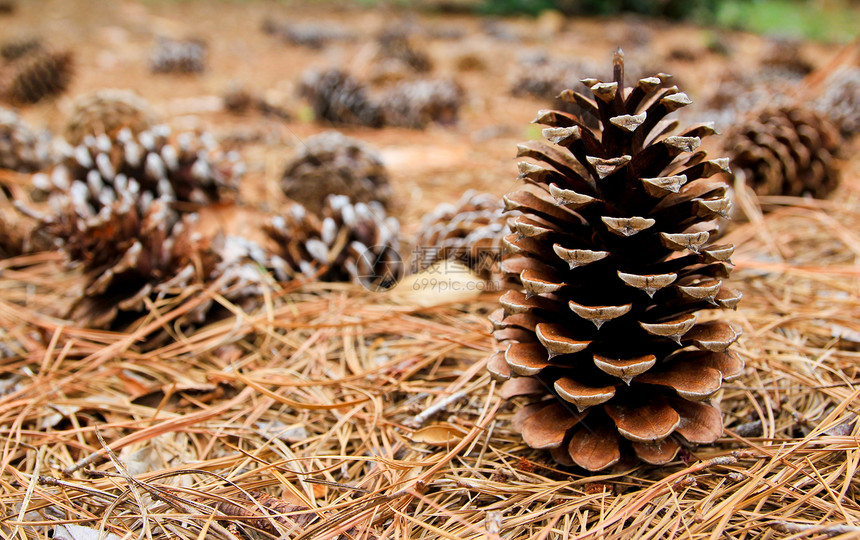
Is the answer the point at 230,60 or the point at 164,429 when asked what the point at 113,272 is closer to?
the point at 164,429

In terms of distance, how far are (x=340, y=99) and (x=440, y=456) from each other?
3.01m

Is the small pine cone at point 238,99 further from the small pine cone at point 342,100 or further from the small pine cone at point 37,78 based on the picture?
the small pine cone at point 37,78

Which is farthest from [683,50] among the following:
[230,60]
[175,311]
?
[175,311]

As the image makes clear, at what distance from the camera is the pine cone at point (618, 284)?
2.81 feet

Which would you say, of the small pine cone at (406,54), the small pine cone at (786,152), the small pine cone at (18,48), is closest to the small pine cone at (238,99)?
the small pine cone at (406,54)

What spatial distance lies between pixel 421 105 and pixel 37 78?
2886 millimetres

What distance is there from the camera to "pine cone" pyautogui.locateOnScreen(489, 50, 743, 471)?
0.86 meters

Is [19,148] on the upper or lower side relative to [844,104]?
lower

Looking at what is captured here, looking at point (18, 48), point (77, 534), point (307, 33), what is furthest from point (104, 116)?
point (307, 33)

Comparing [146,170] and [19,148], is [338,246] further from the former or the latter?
[19,148]

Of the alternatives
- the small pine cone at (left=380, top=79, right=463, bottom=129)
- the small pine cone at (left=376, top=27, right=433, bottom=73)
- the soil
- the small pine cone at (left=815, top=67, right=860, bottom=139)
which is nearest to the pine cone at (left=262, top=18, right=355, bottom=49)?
the soil

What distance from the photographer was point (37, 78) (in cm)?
370

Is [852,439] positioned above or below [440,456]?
above

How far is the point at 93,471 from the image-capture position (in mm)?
917
